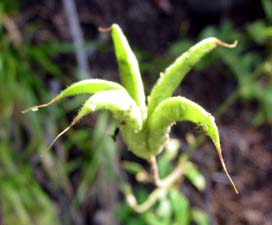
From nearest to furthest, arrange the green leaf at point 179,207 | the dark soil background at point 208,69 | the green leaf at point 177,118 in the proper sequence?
the green leaf at point 177,118, the green leaf at point 179,207, the dark soil background at point 208,69

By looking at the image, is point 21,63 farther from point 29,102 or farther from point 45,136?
point 45,136

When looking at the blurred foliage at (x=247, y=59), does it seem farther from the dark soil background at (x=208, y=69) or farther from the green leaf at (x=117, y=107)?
the green leaf at (x=117, y=107)

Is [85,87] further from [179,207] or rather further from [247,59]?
[247,59]

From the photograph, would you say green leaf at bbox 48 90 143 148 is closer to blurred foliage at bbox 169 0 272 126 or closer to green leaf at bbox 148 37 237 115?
green leaf at bbox 148 37 237 115

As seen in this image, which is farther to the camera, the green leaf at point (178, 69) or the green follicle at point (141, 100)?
the green leaf at point (178, 69)

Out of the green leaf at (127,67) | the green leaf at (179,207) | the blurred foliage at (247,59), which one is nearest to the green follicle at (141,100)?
the green leaf at (127,67)

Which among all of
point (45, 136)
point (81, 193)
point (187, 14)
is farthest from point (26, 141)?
point (187, 14)

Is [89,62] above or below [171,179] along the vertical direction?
above
